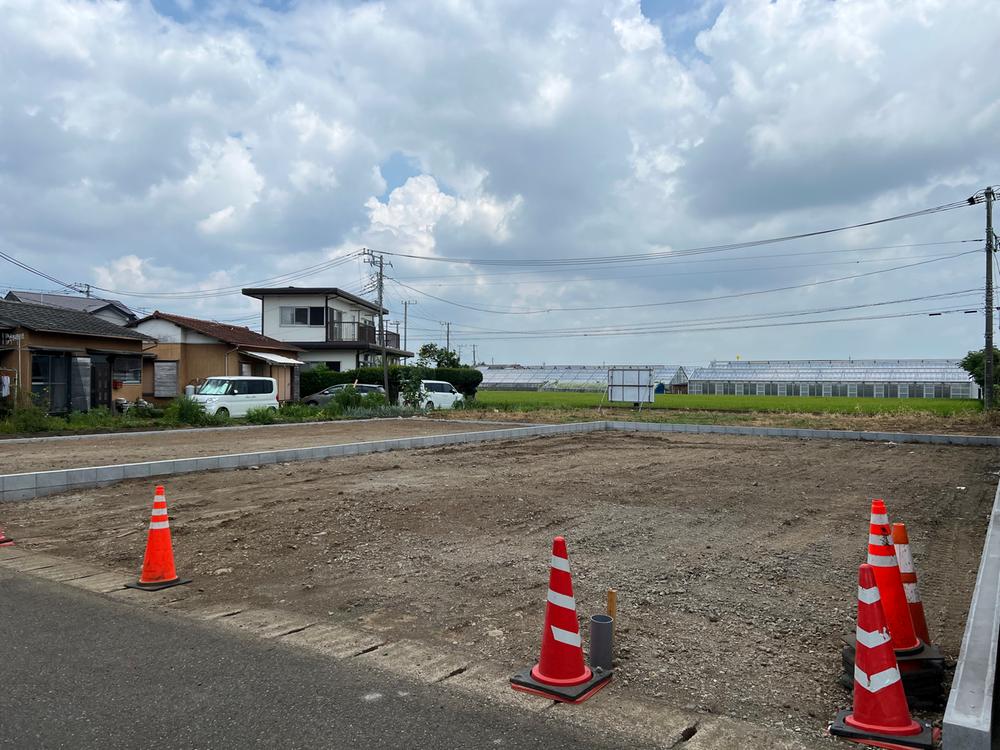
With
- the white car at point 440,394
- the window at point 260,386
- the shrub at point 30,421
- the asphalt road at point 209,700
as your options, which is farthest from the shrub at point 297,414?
the asphalt road at point 209,700

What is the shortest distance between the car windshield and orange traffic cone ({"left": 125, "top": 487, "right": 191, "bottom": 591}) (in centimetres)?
1929

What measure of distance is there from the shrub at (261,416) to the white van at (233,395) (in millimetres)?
927

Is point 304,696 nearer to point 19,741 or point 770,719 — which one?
point 19,741

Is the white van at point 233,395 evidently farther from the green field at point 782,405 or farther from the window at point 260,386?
the green field at point 782,405

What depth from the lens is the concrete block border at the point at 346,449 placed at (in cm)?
969

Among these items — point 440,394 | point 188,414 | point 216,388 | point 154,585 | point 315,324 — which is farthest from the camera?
point 315,324

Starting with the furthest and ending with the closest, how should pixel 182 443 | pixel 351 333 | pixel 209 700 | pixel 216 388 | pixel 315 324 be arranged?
1. pixel 351 333
2. pixel 315 324
3. pixel 216 388
4. pixel 182 443
5. pixel 209 700

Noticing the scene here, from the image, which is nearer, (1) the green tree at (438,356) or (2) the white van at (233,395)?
(2) the white van at (233,395)

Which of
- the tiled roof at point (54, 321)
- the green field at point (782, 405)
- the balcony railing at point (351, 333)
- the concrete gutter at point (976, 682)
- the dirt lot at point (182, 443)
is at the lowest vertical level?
the concrete gutter at point (976, 682)

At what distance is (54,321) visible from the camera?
22172mm

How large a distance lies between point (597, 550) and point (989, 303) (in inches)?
1255

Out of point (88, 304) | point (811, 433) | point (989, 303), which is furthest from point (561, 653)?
point (88, 304)

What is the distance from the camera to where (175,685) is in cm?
375

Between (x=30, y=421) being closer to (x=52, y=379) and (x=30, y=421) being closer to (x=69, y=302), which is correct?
(x=52, y=379)
